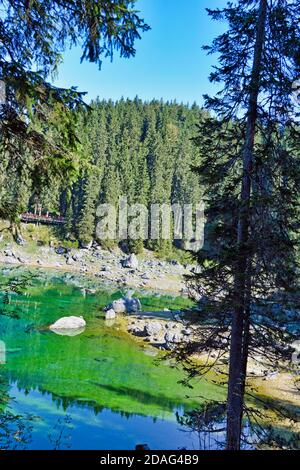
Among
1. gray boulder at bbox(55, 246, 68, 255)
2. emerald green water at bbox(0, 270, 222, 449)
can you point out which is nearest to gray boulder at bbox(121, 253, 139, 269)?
gray boulder at bbox(55, 246, 68, 255)

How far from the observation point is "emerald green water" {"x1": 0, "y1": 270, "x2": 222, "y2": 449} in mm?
14195

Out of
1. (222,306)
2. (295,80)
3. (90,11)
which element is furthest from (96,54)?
(222,306)

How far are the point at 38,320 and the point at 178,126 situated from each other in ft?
335

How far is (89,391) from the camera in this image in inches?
739

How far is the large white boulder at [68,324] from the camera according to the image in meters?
28.9

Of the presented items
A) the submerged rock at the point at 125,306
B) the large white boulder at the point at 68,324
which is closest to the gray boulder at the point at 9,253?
the submerged rock at the point at 125,306

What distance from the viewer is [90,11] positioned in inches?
209

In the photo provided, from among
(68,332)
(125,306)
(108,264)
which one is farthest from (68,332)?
(108,264)

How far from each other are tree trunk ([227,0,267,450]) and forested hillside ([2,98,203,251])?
117ft

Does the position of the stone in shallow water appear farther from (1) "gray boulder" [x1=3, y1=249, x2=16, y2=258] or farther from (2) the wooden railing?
(2) the wooden railing

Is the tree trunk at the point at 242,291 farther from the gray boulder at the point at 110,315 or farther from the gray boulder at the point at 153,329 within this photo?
the gray boulder at the point at 110,315

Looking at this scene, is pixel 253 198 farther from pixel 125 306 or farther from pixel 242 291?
pixel 125 306

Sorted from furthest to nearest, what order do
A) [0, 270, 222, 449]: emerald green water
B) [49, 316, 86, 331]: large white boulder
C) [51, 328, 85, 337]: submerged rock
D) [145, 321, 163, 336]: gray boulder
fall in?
[145, 321, 163, 336]: gray boulder < [49, 316, 86, 331]: large white boulder < [51, 328, 85, 337]: submerged rock < [0, 270, 222, 449]: emerald green water

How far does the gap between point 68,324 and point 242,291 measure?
24.5m
